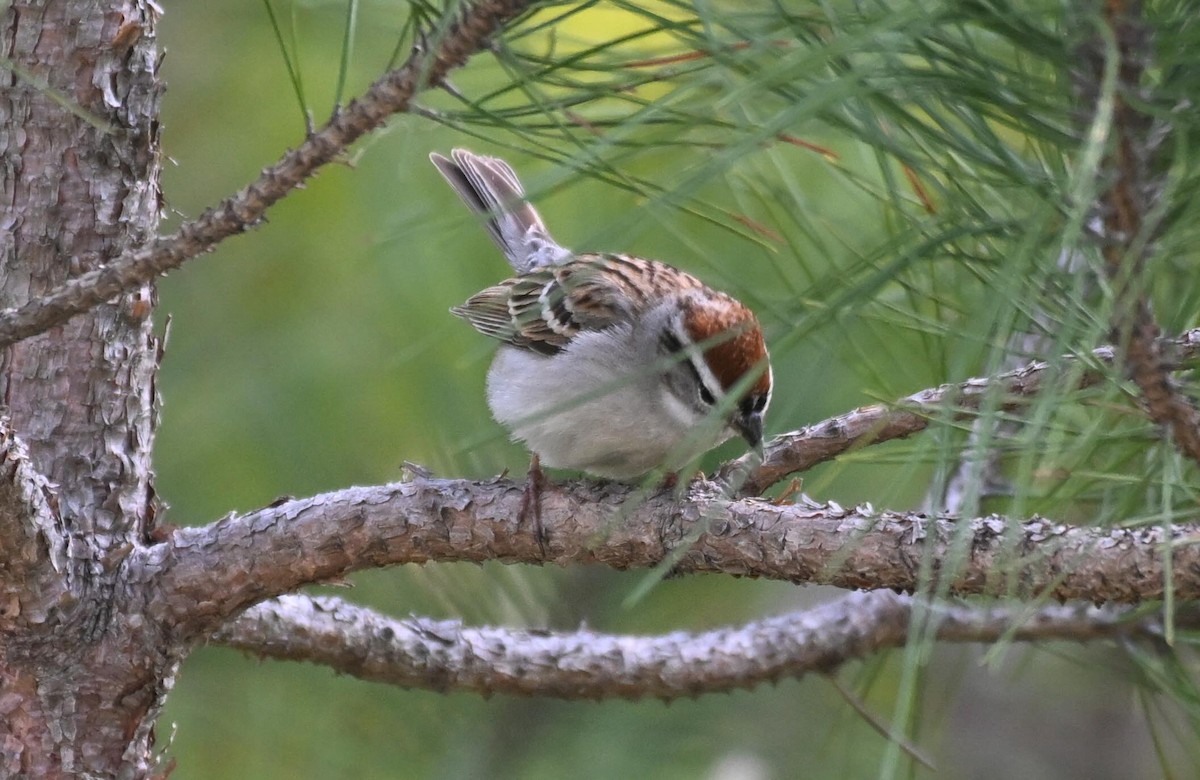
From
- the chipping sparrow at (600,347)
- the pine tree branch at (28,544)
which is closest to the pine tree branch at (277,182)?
the pine tree branch at (28,544)

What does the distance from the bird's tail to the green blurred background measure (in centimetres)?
5

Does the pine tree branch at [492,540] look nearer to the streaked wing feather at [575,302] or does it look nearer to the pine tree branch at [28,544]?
the pine tree branch at [28,544]

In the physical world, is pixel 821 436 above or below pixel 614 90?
below

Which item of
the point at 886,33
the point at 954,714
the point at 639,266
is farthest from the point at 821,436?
the point at 954,714

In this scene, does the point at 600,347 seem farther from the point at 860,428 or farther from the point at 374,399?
the point at 860,428

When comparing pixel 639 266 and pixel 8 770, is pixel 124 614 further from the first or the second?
pixel 639 266

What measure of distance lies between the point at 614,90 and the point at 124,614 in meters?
0.81

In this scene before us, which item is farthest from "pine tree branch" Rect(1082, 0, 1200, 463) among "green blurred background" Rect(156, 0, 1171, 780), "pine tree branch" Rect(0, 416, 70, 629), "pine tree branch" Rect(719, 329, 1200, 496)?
"green blurred background" Rect(156, 0, 1171, 780)

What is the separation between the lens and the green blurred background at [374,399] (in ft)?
7.30

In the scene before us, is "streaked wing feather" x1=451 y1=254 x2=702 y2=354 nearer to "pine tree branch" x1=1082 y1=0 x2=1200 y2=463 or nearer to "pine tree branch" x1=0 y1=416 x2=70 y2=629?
"pine tree branch" x1=0 y1=416 x2=70 y2=629

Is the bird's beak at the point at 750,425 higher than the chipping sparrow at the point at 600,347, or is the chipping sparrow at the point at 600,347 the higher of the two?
the chipping sparrow at the point at 600,347

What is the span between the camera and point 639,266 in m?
2.34

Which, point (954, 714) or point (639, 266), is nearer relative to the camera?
point (639, 266)

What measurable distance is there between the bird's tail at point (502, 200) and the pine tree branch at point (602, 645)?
657 mm
